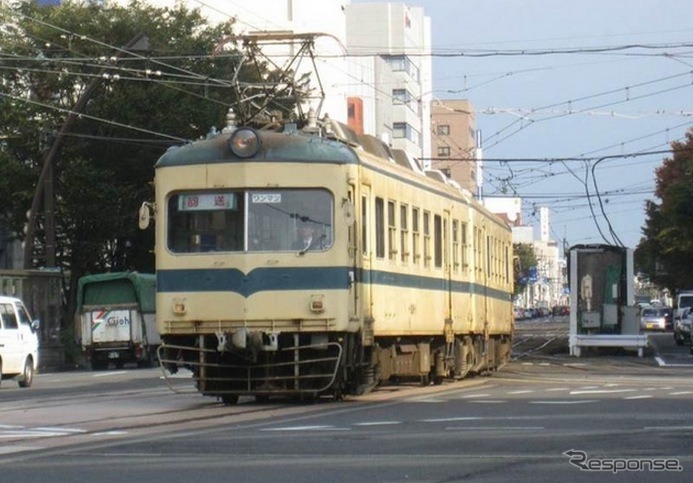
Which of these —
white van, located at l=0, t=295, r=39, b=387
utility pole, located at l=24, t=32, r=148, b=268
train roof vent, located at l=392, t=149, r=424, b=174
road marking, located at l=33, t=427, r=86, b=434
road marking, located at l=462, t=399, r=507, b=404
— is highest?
utility pole, located at l=24, t=32, r=148, b=268

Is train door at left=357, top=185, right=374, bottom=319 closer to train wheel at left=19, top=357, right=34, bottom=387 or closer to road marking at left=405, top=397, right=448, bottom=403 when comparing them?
road marking at left=405, top=397, right=448, bottom=403

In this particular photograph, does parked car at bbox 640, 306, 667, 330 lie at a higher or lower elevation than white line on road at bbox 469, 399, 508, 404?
higher

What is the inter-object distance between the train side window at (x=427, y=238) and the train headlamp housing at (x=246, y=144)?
5027 mm

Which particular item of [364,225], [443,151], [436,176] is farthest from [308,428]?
[443,151]

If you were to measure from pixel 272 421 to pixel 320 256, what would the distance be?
107 inches

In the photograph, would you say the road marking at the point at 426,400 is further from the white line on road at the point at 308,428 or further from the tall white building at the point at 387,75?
the tall white building at the point at 387,75

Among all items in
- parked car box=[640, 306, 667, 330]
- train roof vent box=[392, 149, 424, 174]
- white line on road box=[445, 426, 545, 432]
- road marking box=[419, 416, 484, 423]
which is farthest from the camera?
parked car box=[640, 306, 667, 330]

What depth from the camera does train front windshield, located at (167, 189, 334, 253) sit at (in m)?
19.3

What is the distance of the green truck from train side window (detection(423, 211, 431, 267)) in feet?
69.9

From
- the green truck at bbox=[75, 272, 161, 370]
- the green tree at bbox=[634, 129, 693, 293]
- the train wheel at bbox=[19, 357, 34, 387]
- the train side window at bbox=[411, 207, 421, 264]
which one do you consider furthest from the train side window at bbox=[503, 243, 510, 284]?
the green tree at bbox=[634, 129, 693, 293]

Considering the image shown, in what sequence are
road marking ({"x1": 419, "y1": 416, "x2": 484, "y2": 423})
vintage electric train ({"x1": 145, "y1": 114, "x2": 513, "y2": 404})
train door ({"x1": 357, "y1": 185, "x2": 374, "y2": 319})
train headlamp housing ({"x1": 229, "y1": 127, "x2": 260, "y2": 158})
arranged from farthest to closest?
train door ({"x1": 357, "y1": 185, "x2": 374, "y2": 319}) < train headlamp housing ({"x1": 229, "y1": 127, "x2": 260, "y2": 158}) < vintage electric train ({"x1": 145, "y1": 114, "x2": 513, "y2": 404}) < road marking ({"x1": 419, "y1": 416, "x2": 484, "y2": 423})

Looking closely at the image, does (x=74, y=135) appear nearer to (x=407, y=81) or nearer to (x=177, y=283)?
(x=177, y=283)

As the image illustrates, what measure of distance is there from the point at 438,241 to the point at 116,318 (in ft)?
70.3

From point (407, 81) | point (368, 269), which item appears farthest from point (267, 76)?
point (407, 81)
